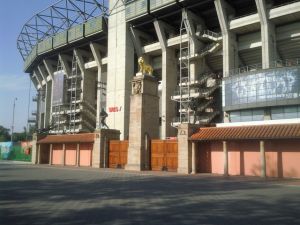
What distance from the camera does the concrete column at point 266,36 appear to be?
1777 inches

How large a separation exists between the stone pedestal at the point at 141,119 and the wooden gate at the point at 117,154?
2.60 metres

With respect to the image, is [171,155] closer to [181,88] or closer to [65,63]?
[181,88]

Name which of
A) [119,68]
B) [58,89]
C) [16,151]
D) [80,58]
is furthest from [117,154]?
[58,89]

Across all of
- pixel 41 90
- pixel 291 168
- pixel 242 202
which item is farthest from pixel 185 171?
pixel 41 90

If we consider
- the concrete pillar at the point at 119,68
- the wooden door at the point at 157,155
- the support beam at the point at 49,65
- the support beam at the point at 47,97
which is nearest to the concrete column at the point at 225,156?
the wooden door at the point at 157,155

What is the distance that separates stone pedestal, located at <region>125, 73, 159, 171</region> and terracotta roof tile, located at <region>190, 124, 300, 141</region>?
17.8ft

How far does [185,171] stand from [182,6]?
3025 cm

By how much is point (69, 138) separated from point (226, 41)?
24994mm

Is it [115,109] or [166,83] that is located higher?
[166,83]

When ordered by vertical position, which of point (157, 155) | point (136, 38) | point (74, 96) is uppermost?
point (136, 38)

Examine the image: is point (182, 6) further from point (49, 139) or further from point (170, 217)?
point (170, 217)

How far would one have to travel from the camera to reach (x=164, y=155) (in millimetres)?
33594

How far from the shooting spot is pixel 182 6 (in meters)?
52.8

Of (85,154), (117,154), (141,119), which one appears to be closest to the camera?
(141,119)
